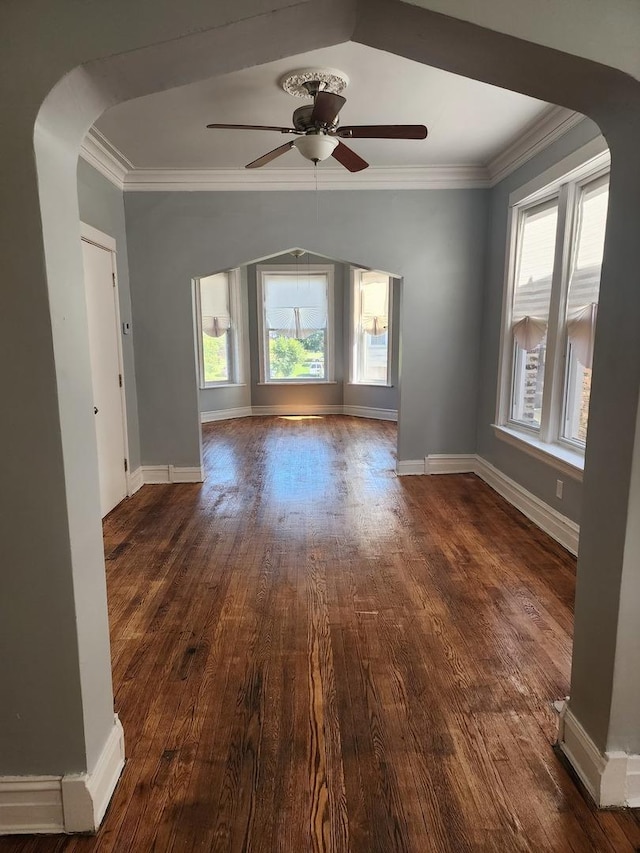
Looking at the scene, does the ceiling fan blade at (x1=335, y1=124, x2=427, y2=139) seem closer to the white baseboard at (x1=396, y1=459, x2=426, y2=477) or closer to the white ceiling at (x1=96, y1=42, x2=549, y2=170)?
the white ceiling at (x1=96, y1=42, x2=549, y2=170)

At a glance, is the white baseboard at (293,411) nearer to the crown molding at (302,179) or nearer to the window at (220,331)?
the window at (220,331)

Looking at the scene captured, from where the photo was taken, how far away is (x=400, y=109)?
340cm

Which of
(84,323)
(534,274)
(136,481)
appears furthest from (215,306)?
(84,323)

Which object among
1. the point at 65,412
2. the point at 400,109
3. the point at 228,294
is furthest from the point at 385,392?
the point at 65,412

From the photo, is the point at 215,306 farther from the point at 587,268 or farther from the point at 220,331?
the point at 587,268

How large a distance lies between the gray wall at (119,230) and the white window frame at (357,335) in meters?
4.32

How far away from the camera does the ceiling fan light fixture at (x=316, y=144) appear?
3.00m

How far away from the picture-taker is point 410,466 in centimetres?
524

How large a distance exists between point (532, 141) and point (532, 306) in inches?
47.0

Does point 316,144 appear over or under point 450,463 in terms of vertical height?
over

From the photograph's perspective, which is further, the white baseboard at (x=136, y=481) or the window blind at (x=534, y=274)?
the white baseboard at (x=136, y=481)

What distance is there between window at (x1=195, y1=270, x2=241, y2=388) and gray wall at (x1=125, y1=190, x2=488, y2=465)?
131 inches

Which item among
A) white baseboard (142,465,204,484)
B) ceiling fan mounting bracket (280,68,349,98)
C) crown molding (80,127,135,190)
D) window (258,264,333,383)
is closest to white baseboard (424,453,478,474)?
white baseboard (142,465,204,484)

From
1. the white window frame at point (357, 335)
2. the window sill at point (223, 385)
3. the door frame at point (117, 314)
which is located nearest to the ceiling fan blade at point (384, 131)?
the door frame at point (117, 314)
